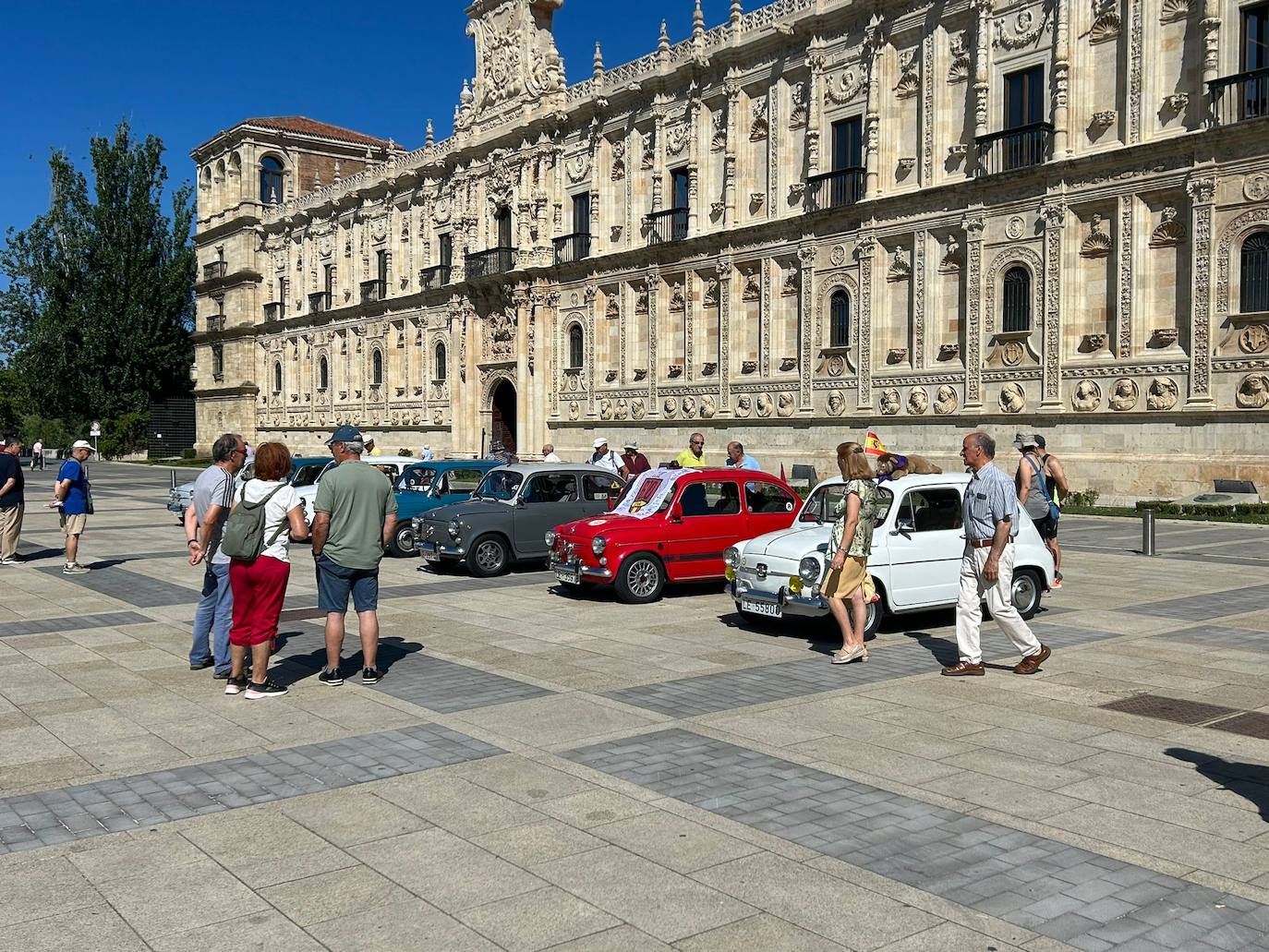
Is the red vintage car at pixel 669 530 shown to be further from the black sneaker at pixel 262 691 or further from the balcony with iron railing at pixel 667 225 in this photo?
the balcony with iron railing at pixel 667 225

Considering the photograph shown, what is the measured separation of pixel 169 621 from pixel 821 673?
23.6 feet

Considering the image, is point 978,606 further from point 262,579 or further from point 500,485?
point 500,485

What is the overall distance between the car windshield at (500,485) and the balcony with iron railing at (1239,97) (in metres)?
17.3

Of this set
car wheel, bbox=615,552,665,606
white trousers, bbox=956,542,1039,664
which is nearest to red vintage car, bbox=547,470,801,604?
car wheel, bbox=615,552,665,606

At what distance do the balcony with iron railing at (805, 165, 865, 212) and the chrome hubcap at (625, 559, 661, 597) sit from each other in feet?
69.1

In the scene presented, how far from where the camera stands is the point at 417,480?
20.2 meters

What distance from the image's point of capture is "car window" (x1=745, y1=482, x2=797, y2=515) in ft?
48.1

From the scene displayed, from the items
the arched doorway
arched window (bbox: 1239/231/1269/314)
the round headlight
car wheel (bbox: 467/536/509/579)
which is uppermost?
arched window (bbox: 1239/231/1269/314)

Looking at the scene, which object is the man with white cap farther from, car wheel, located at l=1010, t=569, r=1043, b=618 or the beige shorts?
car wheel, located at l=1010, t=569, r=1043, b=618

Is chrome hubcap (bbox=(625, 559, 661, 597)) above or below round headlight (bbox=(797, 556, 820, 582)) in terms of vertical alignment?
below

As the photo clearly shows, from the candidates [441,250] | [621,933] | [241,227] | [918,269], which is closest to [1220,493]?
[918,269]

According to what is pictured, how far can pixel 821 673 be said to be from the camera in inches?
377

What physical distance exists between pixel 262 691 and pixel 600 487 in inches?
364

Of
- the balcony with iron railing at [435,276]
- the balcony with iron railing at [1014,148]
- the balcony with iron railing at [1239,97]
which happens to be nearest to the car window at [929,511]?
the balcony with iron railing at [1239,97]
